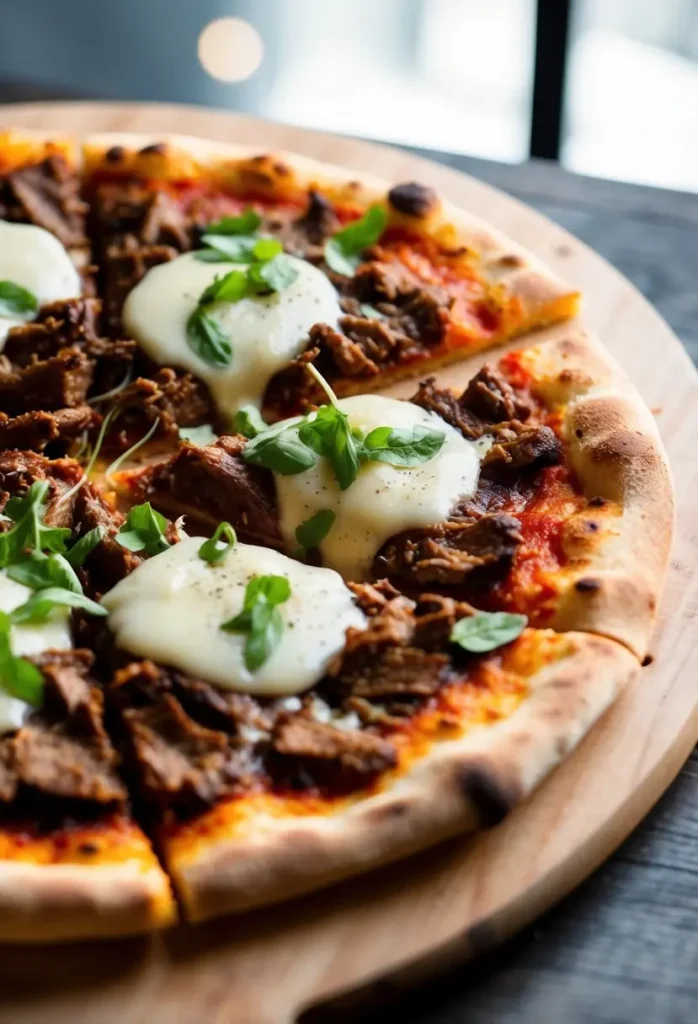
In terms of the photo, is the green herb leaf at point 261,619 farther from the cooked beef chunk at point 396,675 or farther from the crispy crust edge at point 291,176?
the crispy crust edge at point 291,176

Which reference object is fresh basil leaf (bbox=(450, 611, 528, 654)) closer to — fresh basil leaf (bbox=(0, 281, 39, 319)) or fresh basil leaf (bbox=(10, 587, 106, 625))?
fresh basil leaf (bbox=(10, 587, 106, 625))

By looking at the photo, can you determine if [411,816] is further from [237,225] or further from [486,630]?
[237,225]

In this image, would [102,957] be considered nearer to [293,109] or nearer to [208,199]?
[208,199]

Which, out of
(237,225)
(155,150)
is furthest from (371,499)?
(155,150)

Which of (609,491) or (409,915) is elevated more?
(609,491)

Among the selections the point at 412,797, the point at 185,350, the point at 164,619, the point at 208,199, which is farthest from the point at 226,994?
the point at 208,199

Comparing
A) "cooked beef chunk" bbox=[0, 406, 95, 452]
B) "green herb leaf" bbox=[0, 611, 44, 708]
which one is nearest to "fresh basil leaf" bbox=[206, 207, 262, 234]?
"cooked beef chunk" bbox=[0, 406, 95, 452]
